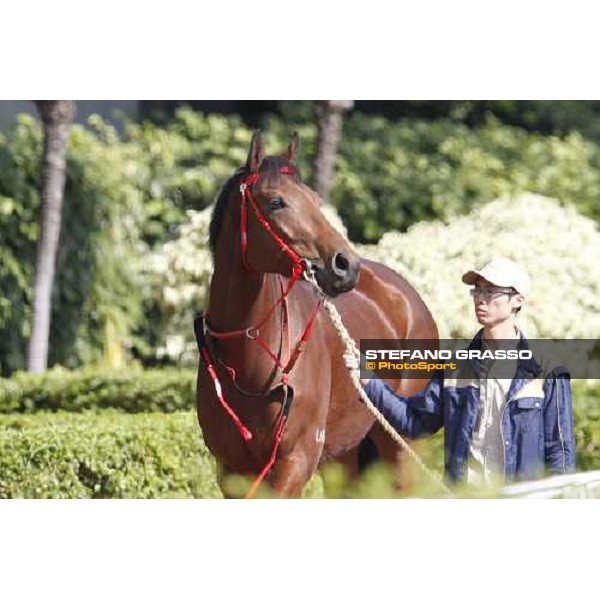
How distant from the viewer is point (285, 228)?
16.6 ft

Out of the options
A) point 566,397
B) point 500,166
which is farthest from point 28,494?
point 500,166

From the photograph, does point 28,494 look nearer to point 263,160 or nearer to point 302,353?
point 302,353

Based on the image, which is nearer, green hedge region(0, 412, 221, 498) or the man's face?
the man's face

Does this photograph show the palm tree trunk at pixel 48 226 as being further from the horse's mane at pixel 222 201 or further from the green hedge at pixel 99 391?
the horse's mane at pixel 222 201

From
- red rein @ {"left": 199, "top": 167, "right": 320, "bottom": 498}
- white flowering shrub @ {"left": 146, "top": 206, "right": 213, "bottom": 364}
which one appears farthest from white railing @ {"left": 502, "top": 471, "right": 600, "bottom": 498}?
white flowering shrub @ {"left": 146, "top": 206, "right": 213, "bottom": 364}

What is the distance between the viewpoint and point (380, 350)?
6.01 metres

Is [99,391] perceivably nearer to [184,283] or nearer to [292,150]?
[184,283]

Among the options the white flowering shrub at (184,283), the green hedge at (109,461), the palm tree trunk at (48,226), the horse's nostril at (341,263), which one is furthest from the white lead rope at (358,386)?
the palm tree trunk at (48,226)

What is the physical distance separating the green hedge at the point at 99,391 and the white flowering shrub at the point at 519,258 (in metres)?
1.40

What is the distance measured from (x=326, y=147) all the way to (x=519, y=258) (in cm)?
139

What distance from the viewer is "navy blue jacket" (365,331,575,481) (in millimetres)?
5320

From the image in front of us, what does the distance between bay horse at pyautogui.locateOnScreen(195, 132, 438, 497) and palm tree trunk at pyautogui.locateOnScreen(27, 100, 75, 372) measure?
87.7 inches

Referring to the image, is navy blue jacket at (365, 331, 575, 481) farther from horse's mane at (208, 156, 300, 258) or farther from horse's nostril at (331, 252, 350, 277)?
horse's mane at (208, 156, 300, 258)

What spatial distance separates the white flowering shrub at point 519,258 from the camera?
6.10 m
